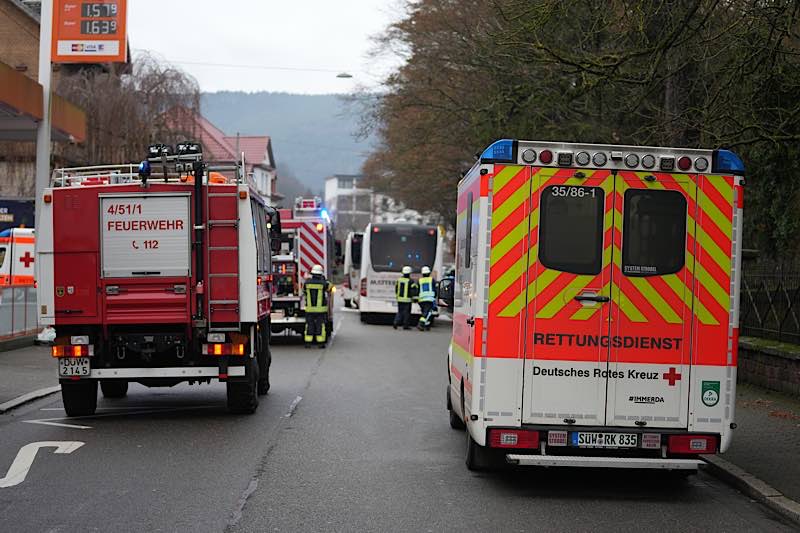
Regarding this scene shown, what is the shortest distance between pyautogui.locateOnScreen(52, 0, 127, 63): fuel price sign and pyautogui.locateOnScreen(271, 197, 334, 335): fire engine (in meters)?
5.86

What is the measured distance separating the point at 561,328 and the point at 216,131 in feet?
260

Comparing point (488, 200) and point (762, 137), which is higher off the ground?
point (762, 137)

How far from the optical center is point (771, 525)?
773 cm

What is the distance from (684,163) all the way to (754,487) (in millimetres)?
2672

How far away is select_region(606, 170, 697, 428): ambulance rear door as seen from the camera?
327 inches

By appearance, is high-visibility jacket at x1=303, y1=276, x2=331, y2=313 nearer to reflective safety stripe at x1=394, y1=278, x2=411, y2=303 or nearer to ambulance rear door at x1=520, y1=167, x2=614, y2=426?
reflective safety stripe at x1=394, y1=278, x2=411, y2=303

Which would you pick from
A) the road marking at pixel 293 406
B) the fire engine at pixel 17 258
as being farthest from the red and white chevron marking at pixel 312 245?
the road marking at pixel 293 406

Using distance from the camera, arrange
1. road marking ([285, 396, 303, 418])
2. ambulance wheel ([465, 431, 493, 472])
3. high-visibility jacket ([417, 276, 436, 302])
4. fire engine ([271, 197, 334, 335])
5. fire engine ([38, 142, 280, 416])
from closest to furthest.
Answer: ambulance wheel ([465, 431, 493, 472]) → fire engine ([38, 142, 280, 416]) → road marking ([285, 396, 303, 418]) → fire engine ([271, 197, 334, 335]) → high-visibility jacket ([417, 276, 436, 302])

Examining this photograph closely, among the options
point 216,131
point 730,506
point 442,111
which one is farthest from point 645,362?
point 216,131

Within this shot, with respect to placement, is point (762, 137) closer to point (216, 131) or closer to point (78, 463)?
point (78, 463)

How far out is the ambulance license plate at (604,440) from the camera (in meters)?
8.23

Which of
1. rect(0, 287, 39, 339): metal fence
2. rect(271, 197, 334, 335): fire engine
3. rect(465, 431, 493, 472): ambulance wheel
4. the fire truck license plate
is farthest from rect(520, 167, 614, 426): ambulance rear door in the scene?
rect(271, 197, 334, 335): fire engine

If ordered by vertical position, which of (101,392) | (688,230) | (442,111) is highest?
(442,111)

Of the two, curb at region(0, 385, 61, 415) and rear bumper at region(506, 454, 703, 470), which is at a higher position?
rear bumper at region(506, 454, 703, 470)
